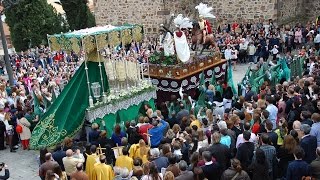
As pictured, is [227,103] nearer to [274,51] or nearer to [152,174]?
[152,174]

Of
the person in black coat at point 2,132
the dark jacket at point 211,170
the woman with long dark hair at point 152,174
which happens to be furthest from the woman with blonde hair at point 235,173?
the person in black coat at point 2,132

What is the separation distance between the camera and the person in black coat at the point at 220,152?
26.2 ft

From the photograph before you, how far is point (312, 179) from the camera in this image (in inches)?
282

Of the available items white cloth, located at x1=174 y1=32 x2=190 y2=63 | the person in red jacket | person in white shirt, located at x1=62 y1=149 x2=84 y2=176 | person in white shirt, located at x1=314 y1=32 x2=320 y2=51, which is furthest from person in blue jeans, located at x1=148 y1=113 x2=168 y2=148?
person in white shirt, located at x1=314 y1=32 x2=320 y2=51

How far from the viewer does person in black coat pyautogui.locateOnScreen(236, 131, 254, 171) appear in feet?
25.8

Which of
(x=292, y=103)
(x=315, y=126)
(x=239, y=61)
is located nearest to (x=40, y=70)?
(x=239, y=61)

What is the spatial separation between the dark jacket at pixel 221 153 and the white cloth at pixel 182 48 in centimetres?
735

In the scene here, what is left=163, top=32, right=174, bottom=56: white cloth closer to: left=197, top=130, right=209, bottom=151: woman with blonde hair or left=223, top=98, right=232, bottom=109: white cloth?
left=223, top=98, right=232, bottom=109: white cloth

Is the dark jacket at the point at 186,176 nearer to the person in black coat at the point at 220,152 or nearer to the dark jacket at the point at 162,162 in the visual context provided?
the dark jacket at the point at 162,162

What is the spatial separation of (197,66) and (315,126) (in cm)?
773

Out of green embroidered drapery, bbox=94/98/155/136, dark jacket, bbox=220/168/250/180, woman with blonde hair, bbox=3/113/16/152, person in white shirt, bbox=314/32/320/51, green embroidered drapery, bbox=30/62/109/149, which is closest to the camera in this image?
dark jacket, bbox=220/168/250/180

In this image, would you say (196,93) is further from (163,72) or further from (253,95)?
(253,95)

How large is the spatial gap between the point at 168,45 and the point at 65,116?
4.88 m

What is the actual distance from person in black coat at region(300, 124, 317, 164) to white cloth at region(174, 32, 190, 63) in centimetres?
759
